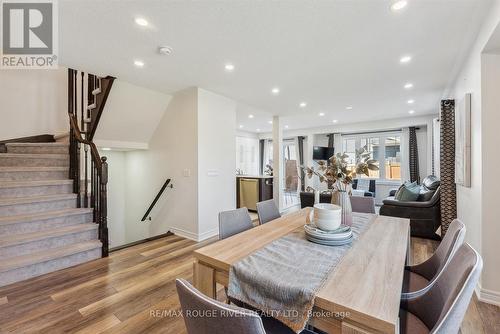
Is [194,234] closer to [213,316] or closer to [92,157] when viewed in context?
[92,157]

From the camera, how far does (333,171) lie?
5.74ft

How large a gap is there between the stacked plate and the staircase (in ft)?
9.09

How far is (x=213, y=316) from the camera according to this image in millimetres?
712

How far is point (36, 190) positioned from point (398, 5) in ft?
14.9

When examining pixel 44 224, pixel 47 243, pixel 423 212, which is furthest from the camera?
pixel 423 212

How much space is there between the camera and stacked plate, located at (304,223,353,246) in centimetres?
143

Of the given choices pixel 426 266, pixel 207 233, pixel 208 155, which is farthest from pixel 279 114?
pixel 426 266

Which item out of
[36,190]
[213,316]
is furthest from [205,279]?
[36,190]

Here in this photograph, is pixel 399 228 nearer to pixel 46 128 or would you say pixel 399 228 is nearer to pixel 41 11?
pixel 41 11

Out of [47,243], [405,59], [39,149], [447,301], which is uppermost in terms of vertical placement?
[405,59]

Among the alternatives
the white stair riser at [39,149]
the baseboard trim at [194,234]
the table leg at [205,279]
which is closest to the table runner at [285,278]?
the table leg at [205,279]

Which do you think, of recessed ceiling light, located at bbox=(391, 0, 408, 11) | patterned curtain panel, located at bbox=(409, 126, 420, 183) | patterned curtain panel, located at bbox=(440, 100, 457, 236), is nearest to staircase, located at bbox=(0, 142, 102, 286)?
recessed ceiling light, located at bbox=(391, 0, 408, 11)

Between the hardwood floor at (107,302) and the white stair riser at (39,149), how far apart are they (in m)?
2.23

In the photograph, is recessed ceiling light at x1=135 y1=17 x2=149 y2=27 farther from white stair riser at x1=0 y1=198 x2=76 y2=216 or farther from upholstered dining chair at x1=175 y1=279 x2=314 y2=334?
white stair riser at x1=0 y1=198 x2=76 y2=216
